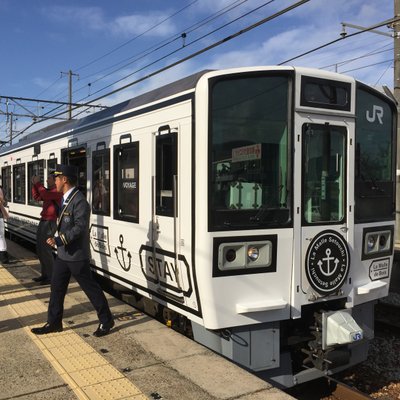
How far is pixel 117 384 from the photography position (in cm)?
353

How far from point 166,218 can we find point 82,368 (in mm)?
1514

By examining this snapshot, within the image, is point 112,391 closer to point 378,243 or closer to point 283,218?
point 283,218

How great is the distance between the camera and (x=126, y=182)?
213 inches

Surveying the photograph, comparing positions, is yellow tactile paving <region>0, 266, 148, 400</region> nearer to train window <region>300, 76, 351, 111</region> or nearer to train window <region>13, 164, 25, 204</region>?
train window <region>300, 76, 351, 111</region>

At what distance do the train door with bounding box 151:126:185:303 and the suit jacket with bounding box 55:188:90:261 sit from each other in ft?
2.24

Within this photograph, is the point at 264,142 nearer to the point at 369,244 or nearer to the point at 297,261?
the point at 297,261

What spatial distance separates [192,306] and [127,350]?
2.36 feet

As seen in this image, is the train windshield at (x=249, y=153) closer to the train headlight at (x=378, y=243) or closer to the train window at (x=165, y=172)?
the train window at (x=165, y=172)

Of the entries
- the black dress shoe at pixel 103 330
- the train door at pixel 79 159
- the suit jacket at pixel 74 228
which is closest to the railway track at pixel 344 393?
the black dress shoe at pixel 103 330

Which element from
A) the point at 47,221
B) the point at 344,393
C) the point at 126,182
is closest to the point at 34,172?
the point at 47,221

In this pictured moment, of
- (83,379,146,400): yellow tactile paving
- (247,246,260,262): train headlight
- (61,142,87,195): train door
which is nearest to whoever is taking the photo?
(83,379,146,400): yellow tactile paving

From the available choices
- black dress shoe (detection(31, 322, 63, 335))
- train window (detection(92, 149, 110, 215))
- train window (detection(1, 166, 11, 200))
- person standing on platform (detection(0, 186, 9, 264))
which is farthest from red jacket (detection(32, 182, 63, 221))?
train window (detection(1, 166, 11, 200))

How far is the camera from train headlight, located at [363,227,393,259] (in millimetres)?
4754

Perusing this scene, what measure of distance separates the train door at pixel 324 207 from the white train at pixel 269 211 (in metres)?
0.01
